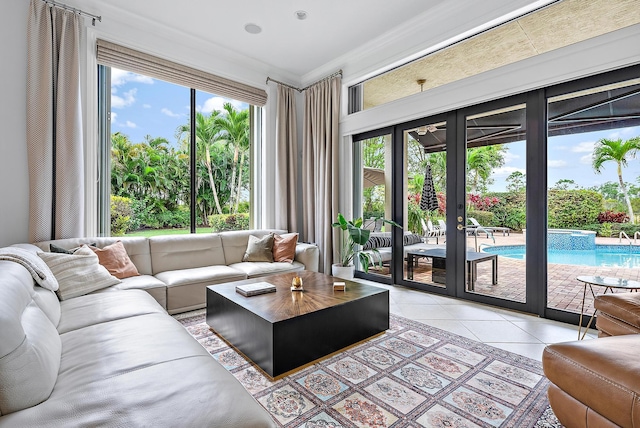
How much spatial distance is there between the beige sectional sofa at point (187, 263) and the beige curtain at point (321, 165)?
1.84 ft

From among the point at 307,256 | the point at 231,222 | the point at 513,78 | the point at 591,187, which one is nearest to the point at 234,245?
the point at 307,256

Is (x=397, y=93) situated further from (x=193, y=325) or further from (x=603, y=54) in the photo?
(x=193, y=325)

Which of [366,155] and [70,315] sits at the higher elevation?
[366,155]

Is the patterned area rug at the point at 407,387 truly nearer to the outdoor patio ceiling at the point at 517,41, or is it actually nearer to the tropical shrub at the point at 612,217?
the tropical shrub at the point at 612,217

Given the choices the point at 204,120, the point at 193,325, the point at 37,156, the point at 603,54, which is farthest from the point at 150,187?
the point at 603,54

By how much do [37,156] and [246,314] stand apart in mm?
2554

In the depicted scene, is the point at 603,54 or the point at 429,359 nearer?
the point at 429,359

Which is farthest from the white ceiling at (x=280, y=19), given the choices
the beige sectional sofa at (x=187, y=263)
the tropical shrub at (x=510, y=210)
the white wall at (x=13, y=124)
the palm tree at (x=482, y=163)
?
the beige sectional sofa at (x=187, y=263)

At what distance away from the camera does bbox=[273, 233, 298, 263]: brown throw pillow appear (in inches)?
155

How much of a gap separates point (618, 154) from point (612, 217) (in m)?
0.51

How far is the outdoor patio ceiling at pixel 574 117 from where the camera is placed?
2.52 meters

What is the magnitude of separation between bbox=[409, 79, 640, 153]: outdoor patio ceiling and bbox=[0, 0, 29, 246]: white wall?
4397 millimetres

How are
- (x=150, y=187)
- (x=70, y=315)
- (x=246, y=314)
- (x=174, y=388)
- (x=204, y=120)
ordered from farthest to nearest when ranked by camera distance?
(x=204, y=120) → (x=150, y=187) → (x=246, y=314) → (x=70, y=315) → (x=174, y=388)

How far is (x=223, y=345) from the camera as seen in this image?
236 centimetres
